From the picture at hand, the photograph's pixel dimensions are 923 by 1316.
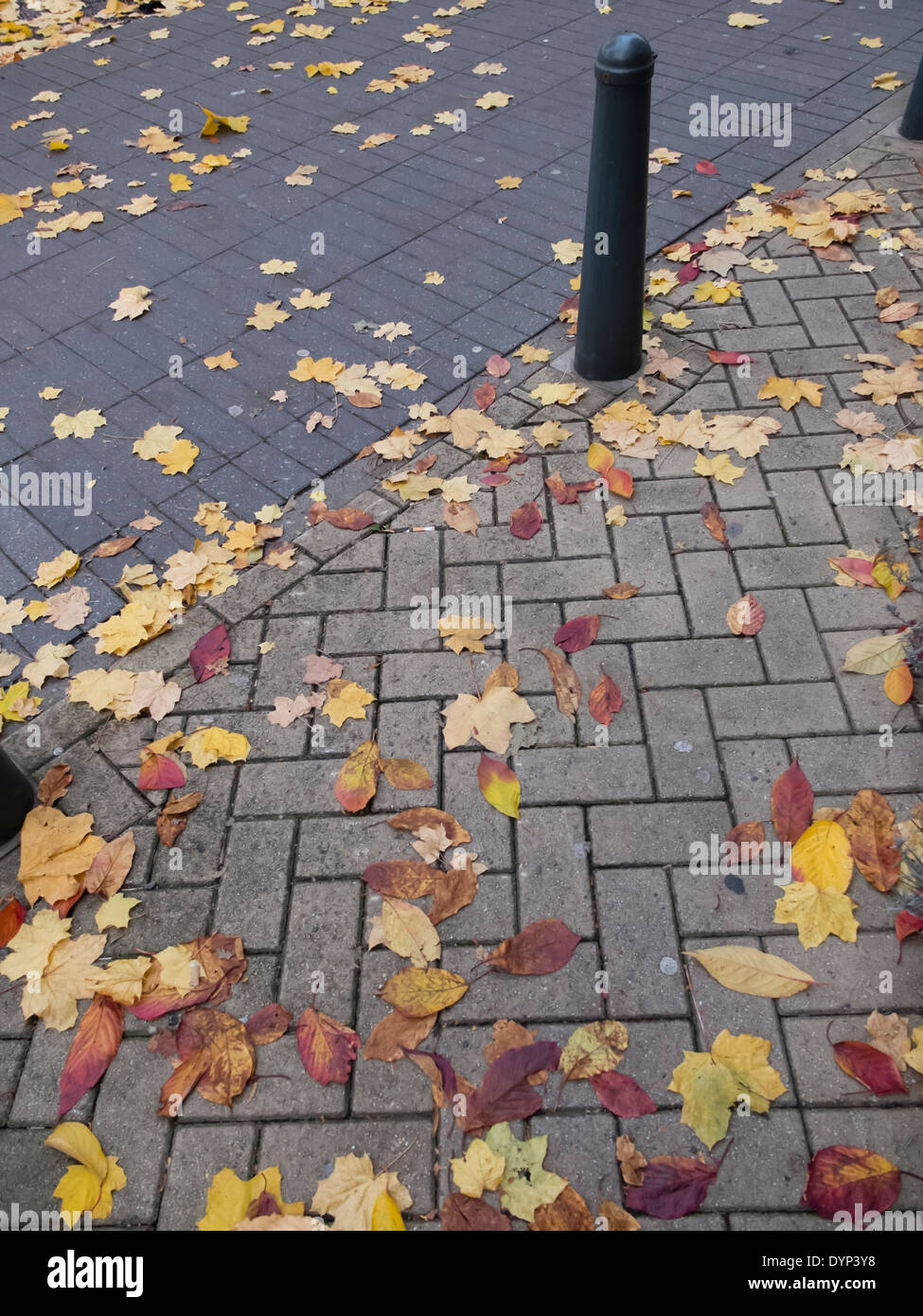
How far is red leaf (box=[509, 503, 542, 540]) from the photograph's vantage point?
2.97 meters

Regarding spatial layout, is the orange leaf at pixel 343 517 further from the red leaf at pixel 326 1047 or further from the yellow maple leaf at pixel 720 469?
the red leaf at pixel 326 1047

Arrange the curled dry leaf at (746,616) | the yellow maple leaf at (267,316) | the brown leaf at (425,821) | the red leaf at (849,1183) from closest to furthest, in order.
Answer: the red leaf at (849,1183) < the brown leaf at (425,821) < the curled dry leaf at (746,616) < the yellow maple leaf at (267,316)

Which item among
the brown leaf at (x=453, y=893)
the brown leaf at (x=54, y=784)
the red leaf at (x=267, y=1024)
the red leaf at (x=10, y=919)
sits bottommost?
the red leaf at (x=267, y=1024)

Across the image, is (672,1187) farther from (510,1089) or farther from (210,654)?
(210,654)

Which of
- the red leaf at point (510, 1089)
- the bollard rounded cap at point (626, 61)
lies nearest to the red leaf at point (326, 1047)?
the red leaf at point (510, 1089)

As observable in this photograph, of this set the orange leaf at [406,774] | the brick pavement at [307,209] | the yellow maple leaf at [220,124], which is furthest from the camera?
the yellow maple leaf at [220,124]

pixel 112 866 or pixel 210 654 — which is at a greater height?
pixel 210 654

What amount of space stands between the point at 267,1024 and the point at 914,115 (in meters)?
5.26

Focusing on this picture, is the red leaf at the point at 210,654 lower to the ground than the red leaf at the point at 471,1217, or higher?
higher

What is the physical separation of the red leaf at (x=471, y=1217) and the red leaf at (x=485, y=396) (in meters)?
2.63

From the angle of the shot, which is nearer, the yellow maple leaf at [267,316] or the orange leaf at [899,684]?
the orange leaf at [899,684]

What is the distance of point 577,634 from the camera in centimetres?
265

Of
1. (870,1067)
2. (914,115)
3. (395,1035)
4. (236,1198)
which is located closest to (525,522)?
(395,1035)

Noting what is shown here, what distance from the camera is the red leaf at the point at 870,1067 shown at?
5.87 ft
